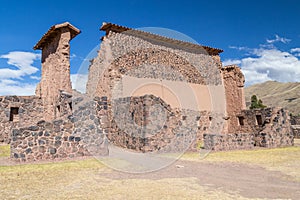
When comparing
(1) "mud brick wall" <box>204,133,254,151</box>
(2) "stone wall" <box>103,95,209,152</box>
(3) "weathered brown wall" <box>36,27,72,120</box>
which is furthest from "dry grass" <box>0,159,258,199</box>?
(1) "mud brick wall" <box>204,133,254,151</box>

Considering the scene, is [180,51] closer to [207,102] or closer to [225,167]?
[207,102]

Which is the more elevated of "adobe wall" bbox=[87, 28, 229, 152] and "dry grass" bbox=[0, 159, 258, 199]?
"adobe wall" bbox=[87, 28, 229, 152]

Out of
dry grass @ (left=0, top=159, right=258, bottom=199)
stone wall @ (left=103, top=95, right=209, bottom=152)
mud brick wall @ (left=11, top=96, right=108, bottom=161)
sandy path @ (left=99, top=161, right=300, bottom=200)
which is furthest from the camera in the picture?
stone wall @ (left=103, top=95, right=209, bottom=152)

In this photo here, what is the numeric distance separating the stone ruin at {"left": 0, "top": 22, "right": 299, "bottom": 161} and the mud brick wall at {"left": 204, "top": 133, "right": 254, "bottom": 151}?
5cm

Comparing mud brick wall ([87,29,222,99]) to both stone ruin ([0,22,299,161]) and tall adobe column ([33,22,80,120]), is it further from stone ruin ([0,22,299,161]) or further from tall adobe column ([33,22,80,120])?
tall adobe column ([33,22,80,120])

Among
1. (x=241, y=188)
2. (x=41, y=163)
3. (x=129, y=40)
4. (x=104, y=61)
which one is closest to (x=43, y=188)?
(x=41, y=163)

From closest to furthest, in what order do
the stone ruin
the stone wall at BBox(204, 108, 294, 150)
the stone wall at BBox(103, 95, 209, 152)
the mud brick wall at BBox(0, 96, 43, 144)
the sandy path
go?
the sandy path → the stone ruin → the stone wall at BBox(103, 95, 209, 152) → the stone wall at BBox(204, 108, 294, 150) → the mud brick wall at BBox(0, 96, 43, 144)

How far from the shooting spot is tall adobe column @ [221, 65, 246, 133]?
73.2 feet

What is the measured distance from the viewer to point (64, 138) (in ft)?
31.7

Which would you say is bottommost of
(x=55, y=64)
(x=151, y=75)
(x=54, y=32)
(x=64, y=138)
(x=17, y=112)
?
(x=64, y=138)

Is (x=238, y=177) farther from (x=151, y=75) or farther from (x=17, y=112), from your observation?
(x=17, y=112)

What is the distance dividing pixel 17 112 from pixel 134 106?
7.60m

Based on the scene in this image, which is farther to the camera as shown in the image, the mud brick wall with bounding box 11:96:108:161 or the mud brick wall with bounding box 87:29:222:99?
the mud brick wall with bounding box 87:29:222:99

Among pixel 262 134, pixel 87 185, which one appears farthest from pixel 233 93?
pixel 87 185
